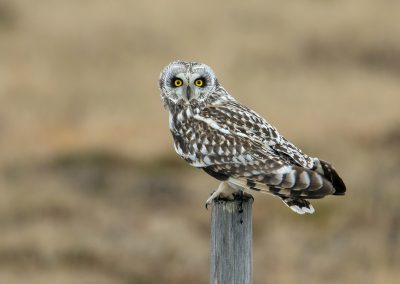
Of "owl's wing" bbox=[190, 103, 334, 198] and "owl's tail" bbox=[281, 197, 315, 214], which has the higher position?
"owl's wing" bbox=[190, 103, 334, 198]

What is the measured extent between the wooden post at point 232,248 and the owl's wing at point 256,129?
0.79 meters

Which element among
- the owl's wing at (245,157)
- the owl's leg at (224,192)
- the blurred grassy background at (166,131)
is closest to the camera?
the owl's wing at (245,157)

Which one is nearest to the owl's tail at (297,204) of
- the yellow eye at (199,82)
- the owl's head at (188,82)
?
the owl's head at (188,82)

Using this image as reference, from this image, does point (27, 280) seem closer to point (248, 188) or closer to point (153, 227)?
point (153, 227)

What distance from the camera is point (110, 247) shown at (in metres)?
10.9

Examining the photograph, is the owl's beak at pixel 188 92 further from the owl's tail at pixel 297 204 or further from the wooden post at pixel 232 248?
the wooden post at pixel 232 248

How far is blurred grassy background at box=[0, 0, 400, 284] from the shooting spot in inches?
416

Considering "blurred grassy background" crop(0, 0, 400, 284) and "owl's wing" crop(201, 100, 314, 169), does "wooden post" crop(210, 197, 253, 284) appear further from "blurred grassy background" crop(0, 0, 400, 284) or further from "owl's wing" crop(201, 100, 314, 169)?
"blurred grassy background" crop(0, 0, 400, 284)

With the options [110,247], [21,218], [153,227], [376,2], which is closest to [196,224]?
[153,227]

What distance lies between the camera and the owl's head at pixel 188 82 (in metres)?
6.05

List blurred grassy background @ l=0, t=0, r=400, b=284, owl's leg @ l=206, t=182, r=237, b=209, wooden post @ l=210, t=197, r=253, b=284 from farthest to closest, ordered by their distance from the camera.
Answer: blurred grassy background @ l=0, t=0, r=400, b=284 → owl's leg @ l=206, t=182, r=237, b=209 → wooden post @ l=210, t=197, r=253, b=284

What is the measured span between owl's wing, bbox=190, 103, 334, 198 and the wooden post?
493mm

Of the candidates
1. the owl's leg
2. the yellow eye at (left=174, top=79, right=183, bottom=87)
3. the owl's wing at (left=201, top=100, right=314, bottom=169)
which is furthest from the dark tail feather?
the yellow eye at (left=174, top=79, right=183, bottom=87)

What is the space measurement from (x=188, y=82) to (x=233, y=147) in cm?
74
